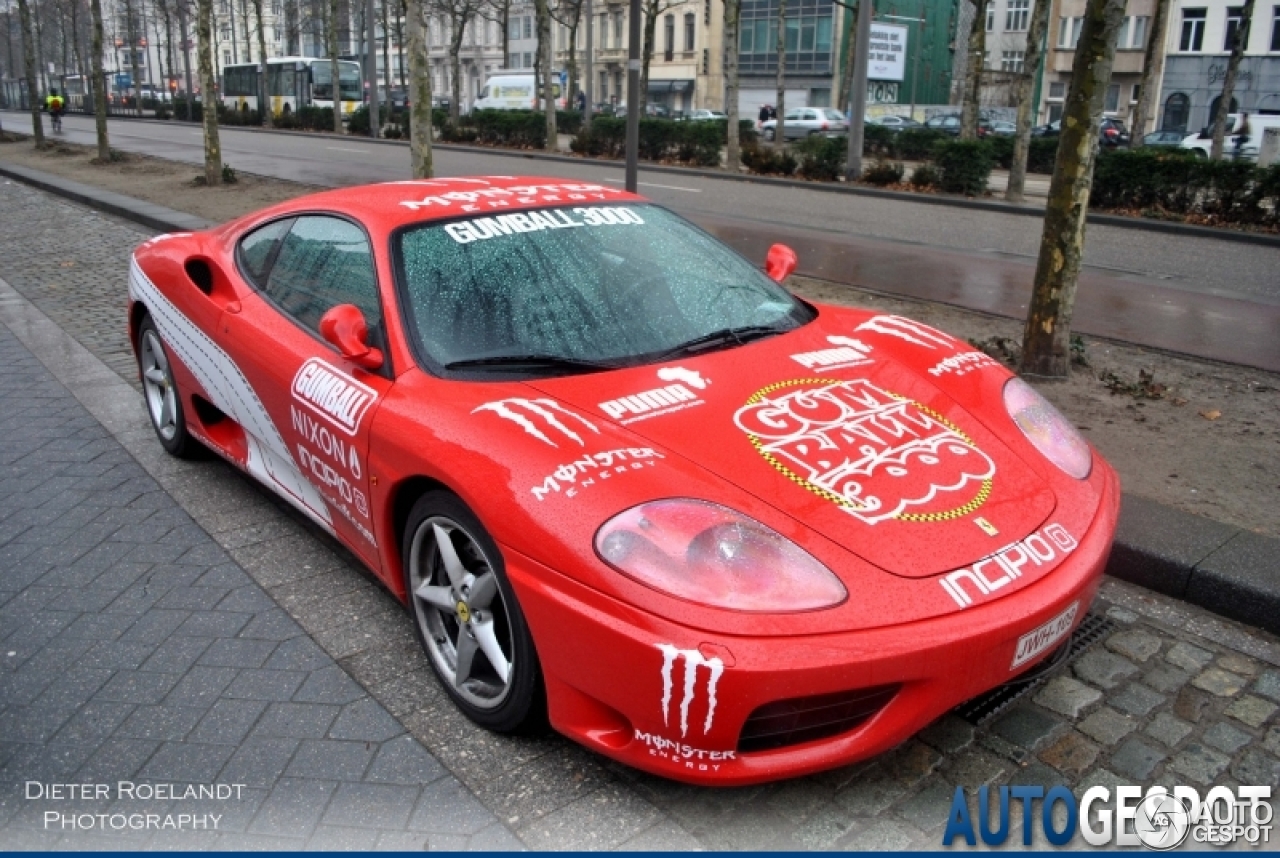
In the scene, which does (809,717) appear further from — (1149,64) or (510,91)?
(510,91)

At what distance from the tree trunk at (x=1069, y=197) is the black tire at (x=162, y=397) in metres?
4.53

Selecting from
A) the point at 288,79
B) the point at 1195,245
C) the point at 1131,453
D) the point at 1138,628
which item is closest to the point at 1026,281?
the point at 1195,245

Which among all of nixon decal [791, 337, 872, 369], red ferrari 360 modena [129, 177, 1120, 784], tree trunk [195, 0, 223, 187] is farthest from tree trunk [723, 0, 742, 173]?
nixon decal [791, 337, 872, 369]

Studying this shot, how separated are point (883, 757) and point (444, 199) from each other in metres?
2.36

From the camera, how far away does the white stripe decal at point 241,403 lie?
149 inches

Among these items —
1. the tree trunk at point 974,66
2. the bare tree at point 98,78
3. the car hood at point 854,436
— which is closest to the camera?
the car hood at point 854,436

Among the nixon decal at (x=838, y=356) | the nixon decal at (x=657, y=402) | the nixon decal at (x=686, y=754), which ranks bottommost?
the nixon decal at (x=686, y=754)

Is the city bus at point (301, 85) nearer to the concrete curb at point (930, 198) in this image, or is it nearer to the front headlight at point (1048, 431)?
the concrete curb at point (930, 198)

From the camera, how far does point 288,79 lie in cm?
4822

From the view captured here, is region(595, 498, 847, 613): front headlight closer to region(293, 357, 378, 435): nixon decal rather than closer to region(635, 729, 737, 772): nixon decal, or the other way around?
region(635, 729, 737, 772): nixon decal

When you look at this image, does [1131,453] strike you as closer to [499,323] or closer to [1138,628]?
[1138,628]

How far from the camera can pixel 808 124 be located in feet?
141

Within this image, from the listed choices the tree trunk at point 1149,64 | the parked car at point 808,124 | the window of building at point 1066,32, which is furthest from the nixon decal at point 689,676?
the window of building at point 1066,32

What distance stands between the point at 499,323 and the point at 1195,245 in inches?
547
